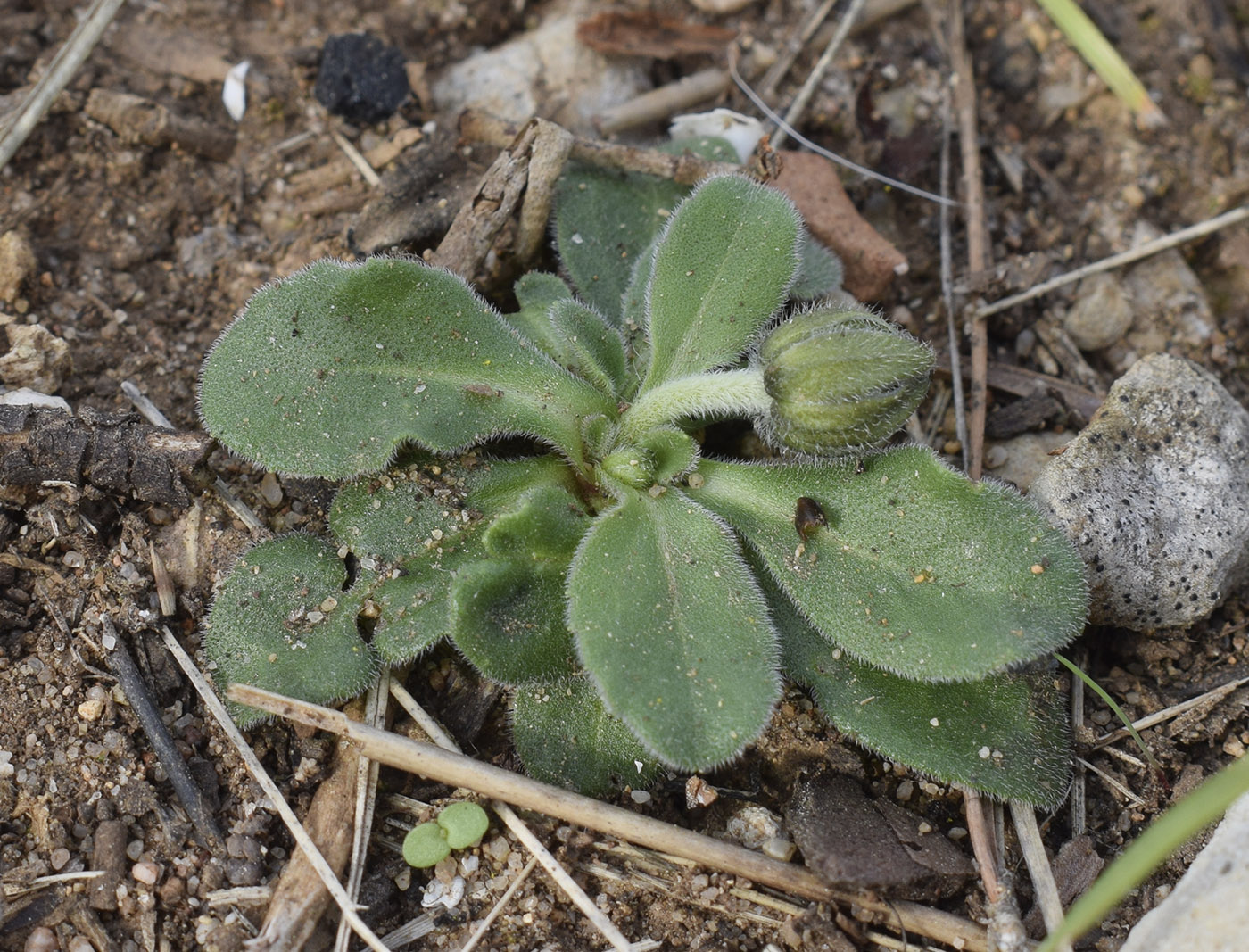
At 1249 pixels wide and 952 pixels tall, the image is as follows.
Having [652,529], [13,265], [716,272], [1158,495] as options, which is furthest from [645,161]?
[13,265]

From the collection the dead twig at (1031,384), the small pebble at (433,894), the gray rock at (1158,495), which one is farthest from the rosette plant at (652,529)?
the dead twig at (1031,384)

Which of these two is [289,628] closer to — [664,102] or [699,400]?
[699,400]

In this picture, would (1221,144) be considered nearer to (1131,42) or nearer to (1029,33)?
(1131,42)

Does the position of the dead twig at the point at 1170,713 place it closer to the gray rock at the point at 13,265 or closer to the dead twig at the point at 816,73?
the dead twig at the point at 816,73

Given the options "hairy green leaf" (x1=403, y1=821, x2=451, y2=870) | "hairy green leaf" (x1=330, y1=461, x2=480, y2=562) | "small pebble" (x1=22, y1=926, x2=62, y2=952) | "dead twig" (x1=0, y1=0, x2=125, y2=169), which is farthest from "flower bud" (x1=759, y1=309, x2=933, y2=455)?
"dead twig" (x1=0, y1=0, x2=125, y2=169)

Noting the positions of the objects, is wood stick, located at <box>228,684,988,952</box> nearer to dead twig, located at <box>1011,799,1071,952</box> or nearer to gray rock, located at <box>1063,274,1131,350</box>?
dead twig, located at <box>1011,799,1071,952</box>

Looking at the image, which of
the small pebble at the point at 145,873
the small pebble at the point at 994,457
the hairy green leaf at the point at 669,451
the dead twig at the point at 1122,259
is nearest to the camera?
the small pebble at the point at 145,873

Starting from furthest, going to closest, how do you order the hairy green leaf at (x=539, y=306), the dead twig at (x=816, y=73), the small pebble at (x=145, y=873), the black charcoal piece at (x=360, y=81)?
the dead twig at (x=816, y=73), the black charcoal piece at (x=360, y=81), the hairy green leaf at (x=539, y=306), the small pebble at (x=145, y=873)
